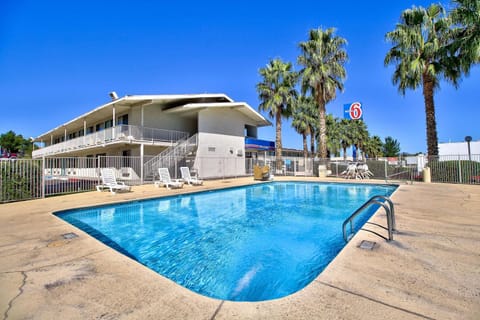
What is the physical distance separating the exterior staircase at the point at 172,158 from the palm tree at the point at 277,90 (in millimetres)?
8175

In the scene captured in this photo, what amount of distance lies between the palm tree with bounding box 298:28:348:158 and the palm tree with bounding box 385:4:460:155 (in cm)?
465

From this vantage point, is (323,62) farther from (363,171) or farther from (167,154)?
(167,154)

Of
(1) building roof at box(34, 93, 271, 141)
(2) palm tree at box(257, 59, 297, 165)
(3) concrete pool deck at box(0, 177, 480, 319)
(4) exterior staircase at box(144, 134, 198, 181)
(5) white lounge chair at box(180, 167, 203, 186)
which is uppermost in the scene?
(2) palm tree at box(257, 59, 297, 165)

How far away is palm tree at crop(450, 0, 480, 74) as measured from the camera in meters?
10.5

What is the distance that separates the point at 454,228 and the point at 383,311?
386 cm

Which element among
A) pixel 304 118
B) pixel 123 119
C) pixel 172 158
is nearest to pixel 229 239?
pixel 172 158

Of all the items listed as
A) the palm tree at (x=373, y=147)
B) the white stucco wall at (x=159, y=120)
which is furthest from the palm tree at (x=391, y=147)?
the white stucco wall at (x=159, y=120)

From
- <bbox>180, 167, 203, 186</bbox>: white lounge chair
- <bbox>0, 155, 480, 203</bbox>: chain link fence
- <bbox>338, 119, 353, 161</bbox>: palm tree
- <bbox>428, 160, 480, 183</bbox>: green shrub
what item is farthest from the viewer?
<bbox>338, 119, 353, 161</bbox>: palm tree

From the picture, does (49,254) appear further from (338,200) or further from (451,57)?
(451,57)

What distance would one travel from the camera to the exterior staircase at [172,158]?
16.0 meters

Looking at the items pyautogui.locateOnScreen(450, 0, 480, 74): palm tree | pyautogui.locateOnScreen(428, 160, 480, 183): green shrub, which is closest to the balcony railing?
pyautogui.locateOnScreen(428, 160, 480, 183): green shrub

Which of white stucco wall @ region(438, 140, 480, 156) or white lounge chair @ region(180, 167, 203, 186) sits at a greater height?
white stucco wall @ region(438, 140, 480, 156)

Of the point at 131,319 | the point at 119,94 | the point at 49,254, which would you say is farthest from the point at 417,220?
the point at 119,94

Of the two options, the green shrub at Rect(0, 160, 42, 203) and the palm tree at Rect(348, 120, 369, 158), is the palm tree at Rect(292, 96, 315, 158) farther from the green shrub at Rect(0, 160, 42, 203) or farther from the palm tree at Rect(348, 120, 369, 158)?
the green shrub at Rect(0, 160, 42, 203)
